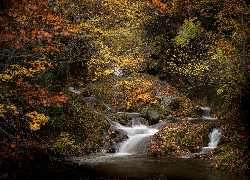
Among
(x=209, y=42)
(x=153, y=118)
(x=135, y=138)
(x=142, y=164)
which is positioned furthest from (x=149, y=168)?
(x=209, y=42)

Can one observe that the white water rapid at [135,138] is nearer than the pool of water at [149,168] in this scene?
No

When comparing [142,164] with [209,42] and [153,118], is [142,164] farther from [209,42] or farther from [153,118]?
[209,42]

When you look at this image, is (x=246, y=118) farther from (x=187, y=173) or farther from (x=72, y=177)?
(x=72, y=177)

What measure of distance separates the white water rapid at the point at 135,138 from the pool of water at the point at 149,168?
1053 mm

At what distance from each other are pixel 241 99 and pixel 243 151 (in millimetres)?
1825

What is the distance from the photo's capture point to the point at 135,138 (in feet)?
43.5

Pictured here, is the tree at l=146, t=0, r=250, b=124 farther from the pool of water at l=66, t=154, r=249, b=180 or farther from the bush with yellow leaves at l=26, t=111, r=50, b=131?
the bush with yellow leaves at l=26, t=111, r=50, b=131

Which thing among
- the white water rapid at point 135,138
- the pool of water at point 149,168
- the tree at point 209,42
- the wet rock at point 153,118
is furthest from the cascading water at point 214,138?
the wet rock at point 153,118

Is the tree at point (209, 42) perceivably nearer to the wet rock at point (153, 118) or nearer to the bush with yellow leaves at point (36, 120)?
the wet rock at point (153, 118)

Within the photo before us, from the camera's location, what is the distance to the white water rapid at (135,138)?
1241cm

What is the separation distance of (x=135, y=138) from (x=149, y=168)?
435cm

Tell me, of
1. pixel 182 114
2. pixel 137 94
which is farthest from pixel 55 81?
pixel 182 114

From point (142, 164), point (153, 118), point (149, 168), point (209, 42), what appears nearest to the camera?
point (149, 168)

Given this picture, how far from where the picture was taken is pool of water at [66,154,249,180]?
25.1ft
